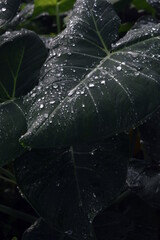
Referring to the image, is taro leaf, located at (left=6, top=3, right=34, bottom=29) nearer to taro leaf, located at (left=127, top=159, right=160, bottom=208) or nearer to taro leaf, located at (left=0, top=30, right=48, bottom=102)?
taro leaf, located at (left=0, top=30, right=48, bottom=102)

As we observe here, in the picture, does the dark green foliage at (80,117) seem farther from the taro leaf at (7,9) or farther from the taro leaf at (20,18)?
the taro leaf at (20,18)

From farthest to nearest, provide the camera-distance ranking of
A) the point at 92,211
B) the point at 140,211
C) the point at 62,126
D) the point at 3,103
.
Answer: the point at 140,211
the point at 3,103
the point at 92,211
the point at 62,126

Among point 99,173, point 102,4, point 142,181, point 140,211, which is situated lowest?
point 140,211

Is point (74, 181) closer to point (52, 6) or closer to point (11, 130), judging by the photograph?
point (11, 130)

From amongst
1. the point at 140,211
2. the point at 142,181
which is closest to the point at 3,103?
the point at 142,181

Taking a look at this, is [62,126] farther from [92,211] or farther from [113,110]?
[92,211]

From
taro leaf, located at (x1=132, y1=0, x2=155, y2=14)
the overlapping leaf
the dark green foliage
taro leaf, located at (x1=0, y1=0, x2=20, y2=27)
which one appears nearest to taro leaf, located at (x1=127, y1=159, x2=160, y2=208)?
the dark green foliage

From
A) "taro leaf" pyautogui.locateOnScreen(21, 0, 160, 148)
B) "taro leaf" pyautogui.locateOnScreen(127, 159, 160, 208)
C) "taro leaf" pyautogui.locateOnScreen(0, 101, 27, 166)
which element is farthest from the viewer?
"taro leaf" pyautogui.locateOnScreen(127, 159, 160, 208)
